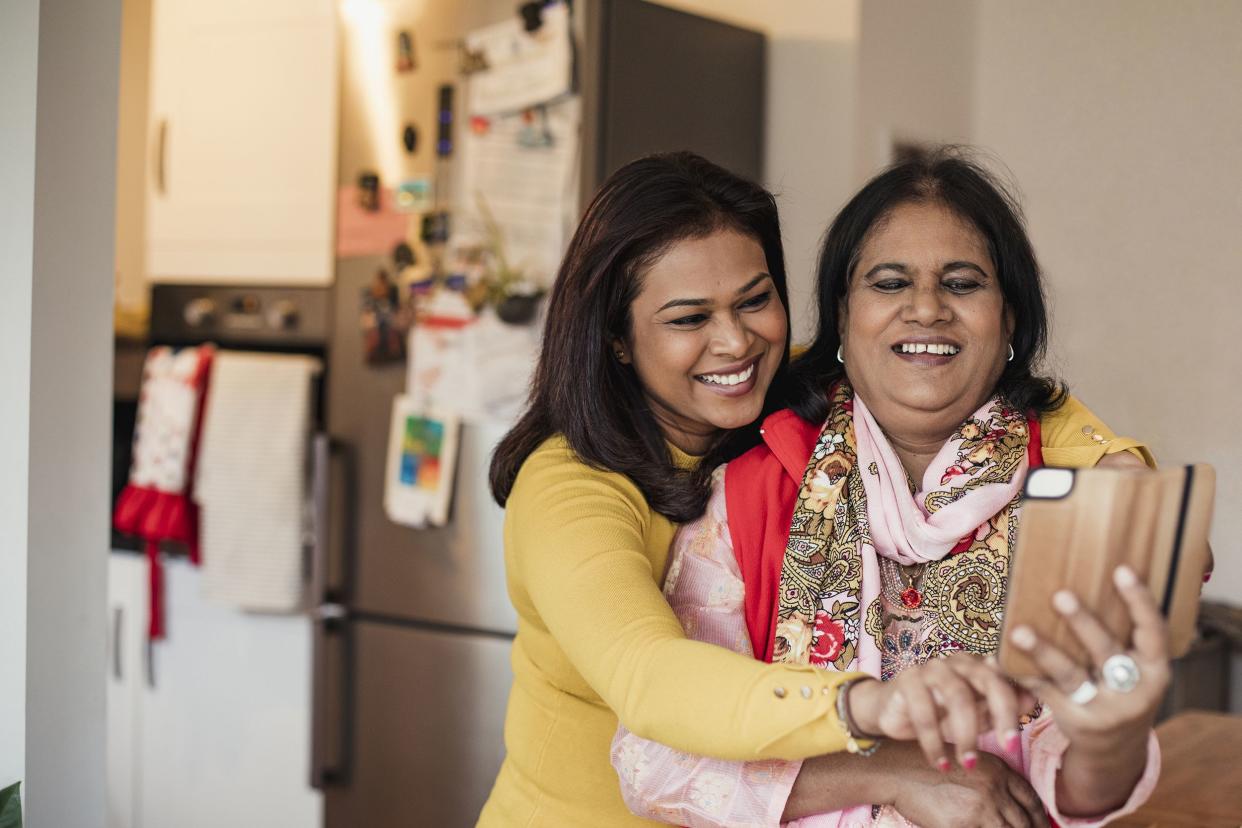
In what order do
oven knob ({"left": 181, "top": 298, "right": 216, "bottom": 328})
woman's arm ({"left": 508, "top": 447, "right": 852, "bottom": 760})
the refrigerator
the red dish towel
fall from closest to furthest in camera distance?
woman's arm ({"left": 508, "top": 447, "right": 852, "bottom": 760}) < the refrigerator < the red dish towel < oven knob ({"left": 181, "top": 298, "right": 216, "bottom": 328})

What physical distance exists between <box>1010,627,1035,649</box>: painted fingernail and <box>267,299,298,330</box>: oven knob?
2533mm

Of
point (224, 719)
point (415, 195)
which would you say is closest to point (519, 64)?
point (415, 195)

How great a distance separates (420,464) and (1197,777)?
1.74 m

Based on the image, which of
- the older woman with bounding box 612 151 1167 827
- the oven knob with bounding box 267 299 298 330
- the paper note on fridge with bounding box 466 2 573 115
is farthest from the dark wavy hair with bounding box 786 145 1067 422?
the oven knob with bounding box 267 299 298 330

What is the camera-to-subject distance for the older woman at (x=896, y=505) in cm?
112

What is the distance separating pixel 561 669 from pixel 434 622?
5.16 feet

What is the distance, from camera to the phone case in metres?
0.83

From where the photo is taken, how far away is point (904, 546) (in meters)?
1.26

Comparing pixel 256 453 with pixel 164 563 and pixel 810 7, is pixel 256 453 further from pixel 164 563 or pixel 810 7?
pixel 810 7

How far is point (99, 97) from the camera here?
59.1 inches

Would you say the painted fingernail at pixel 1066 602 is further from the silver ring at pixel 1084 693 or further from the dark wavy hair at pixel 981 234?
the dark wavy hair at pixel 981 234

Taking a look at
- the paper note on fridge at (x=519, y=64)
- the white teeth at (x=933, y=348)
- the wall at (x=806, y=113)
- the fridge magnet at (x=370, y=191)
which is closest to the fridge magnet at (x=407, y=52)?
the paper note on fridge at (x=519, y=64)

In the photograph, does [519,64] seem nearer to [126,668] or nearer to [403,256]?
[403,256]

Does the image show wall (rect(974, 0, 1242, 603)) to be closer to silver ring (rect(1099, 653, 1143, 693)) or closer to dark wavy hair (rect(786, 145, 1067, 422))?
dark wavy hair (rect(786, 145, 1067, 422))
